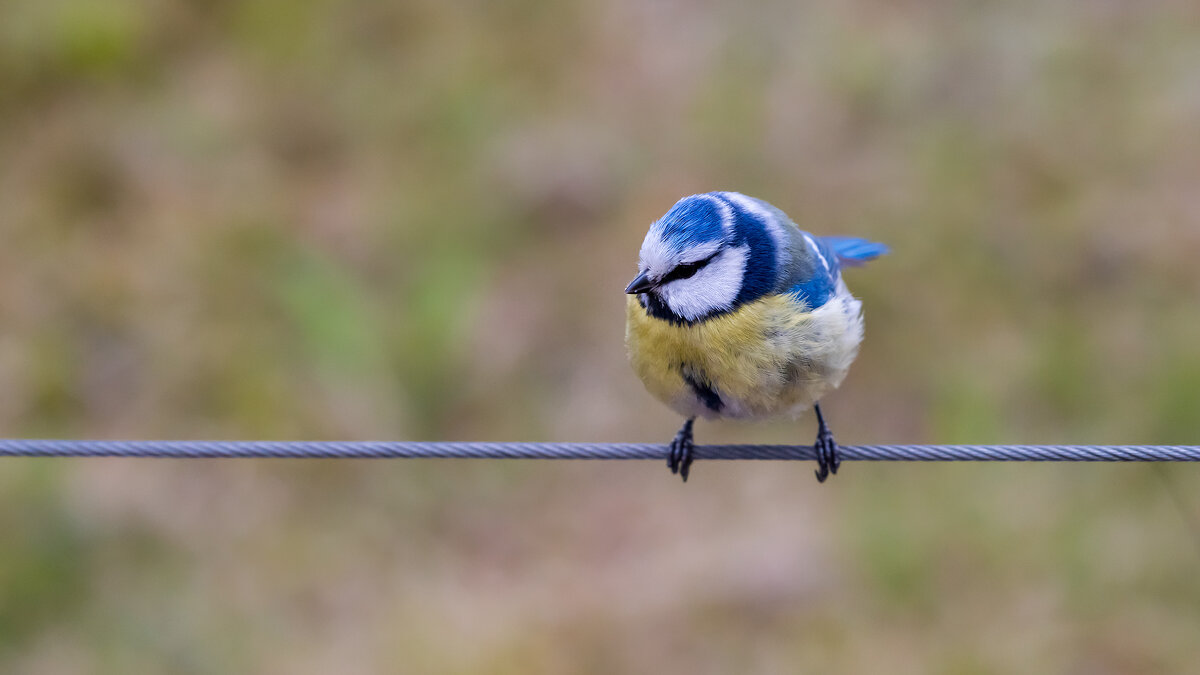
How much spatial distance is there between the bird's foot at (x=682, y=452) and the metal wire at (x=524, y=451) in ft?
1.65

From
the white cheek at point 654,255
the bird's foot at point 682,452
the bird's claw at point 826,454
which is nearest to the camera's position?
the white cheek at point 654,255

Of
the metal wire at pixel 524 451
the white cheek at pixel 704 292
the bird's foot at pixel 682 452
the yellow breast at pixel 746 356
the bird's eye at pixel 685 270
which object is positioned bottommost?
the bird's foot at pixel 682 452

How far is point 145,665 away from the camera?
412 cm

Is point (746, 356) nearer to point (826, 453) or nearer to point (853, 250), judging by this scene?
point (826, 453)

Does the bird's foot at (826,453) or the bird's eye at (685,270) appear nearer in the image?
the bird's eye at (685,270)

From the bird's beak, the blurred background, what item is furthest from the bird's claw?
the blurred background

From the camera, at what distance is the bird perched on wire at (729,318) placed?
8.82ft

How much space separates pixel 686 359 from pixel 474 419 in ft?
8.63

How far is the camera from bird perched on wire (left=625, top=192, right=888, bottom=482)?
2.69 meters

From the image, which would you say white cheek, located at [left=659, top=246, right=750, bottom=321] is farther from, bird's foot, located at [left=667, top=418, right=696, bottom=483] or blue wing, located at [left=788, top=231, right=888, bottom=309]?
bird's foot, located at [left=667, top=418, right=696, bottom=483]

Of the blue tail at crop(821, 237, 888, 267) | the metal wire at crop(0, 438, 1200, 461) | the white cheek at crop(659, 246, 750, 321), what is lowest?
the metal wire at crop(0, 438, 1200, 461)

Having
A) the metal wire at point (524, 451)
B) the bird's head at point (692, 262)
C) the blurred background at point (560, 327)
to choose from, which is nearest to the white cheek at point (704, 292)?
the bird's head at point (692, 262)

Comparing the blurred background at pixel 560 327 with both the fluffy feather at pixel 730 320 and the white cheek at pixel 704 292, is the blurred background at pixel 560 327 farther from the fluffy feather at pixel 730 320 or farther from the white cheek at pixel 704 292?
the white cheek at pixel 704 292

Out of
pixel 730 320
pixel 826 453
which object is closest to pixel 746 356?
pixel 730 320
